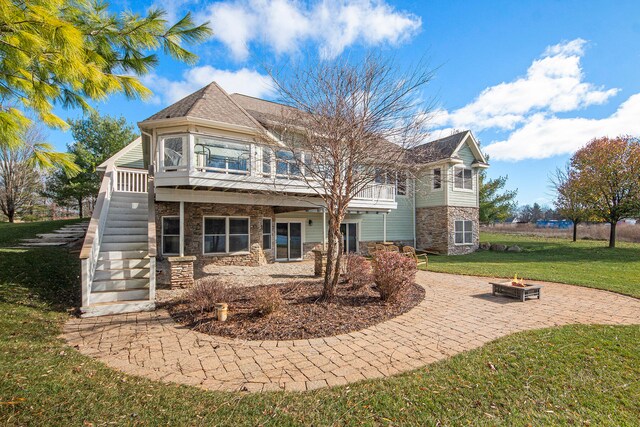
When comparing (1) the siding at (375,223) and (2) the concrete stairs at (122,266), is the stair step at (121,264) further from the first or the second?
(1) the siding at (375,223)

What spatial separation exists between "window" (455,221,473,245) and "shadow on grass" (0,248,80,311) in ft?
59.6

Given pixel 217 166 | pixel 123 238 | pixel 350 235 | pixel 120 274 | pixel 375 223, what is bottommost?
pixel 120 274

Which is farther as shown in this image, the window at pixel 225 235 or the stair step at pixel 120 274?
the window at pixel 225 235

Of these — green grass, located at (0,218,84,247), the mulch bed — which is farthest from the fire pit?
green grass, located at (0,218,84,247)

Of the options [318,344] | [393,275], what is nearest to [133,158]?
[393,275]

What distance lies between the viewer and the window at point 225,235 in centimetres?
1210

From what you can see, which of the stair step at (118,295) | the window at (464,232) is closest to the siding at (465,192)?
the window at (464,232)

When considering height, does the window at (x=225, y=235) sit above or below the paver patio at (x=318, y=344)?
above

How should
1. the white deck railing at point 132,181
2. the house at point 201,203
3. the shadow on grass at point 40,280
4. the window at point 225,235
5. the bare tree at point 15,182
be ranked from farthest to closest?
the bare tree at point 15,182
the window at point 225,235
the white deck railing at point 132,181
the house at point 201,203
the shadow on grass at point 40,280

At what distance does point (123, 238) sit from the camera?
8.45 meters

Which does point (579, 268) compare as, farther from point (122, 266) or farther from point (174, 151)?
point (174, 151)

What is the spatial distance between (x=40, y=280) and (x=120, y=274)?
2606mm

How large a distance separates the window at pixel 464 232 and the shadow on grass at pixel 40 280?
18.2 m

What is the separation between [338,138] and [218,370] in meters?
4.88
